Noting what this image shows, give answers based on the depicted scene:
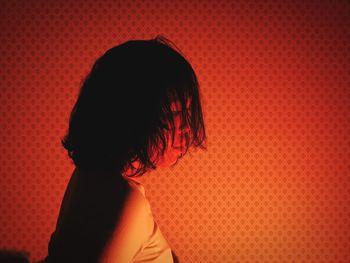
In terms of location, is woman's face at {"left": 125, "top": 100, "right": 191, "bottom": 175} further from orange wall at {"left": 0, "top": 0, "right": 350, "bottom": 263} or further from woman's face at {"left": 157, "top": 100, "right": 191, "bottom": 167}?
orange wall at {"left": 0, "top": 0, "right": 350, "bottom": 263}

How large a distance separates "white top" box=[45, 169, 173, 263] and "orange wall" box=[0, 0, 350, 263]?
102 cm

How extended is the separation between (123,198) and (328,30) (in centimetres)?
165

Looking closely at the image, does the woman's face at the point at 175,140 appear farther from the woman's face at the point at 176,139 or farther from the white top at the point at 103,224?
the white top at the point at 103,224

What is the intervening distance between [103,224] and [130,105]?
26 cm

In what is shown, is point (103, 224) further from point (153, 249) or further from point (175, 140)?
point (175, 140)

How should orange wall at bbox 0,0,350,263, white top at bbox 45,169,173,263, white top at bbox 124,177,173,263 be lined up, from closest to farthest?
white top at bbox 45,169,173,263, white top at bbox 124,177,173,263, orange wall at bbox 0,0,350,263

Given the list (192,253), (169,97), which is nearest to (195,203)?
(192,253)

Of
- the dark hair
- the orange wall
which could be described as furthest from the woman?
the orange wall

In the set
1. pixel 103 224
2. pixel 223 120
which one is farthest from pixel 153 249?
pixel 223 120

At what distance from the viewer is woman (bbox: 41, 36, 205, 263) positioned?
469mm

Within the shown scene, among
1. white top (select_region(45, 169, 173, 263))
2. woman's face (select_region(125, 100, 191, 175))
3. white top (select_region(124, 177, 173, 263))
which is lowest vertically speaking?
white top (select_region(124, 177, 173, 263))

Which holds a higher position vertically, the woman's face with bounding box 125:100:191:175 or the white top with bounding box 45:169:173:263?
the woman's face with bounding box 125:100:191:175

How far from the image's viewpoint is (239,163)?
1522mm

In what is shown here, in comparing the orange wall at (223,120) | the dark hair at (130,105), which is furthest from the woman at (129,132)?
the orange wall at (223,120)
